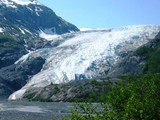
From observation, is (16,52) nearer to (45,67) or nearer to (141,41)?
(45,67)

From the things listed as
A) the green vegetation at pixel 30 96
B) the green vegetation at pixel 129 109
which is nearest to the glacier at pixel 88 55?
the green vegetation at pixel 30 96

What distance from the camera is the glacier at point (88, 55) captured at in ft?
451

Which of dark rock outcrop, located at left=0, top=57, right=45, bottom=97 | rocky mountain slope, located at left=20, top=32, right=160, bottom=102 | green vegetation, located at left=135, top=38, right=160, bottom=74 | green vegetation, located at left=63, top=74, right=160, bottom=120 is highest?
green vegetation, located at left=63, top=74, right=160, bottom=120

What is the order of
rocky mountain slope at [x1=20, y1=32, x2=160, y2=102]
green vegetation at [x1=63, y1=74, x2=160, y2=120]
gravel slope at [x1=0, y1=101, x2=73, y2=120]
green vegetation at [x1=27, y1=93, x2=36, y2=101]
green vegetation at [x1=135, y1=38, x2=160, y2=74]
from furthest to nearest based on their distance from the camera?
green vegetation at [x1=135, y1=38, x2=160, y2=74] → green vegetation at [x1=27, y1=93, x2=36, y2=101] → rocky mountain slope at [x1=20, y1=32, x2=160, y2=102] → gravel slope at [x1=0, y1=101, x2=73, y2=120] → green vegetation at [x1=63, y1=74, x2=160, y2=120]

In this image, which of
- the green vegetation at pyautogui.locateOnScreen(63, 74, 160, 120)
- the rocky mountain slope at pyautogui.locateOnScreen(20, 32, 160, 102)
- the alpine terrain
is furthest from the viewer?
the alpine terrain

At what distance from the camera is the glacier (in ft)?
451

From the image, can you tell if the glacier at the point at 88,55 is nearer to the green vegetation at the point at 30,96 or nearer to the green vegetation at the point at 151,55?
the green vegetation at the point at 30,96

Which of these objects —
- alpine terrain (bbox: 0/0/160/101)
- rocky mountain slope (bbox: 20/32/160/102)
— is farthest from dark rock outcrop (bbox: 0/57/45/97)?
rocky mountain slope (bbox: 20/32/160/102)

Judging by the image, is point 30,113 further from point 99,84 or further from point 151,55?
point 151,55

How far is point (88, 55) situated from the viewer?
15138 cm

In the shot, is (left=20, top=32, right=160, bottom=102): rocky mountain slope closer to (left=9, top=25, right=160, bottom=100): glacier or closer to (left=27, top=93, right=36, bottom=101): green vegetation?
(left=27, top=93, right=36, bottom=101): green vegetation

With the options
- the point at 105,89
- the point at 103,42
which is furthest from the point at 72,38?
the point at 105,89

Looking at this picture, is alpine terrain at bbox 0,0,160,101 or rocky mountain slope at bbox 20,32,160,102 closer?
rocky mountain slope at bbox 20,32,160,102

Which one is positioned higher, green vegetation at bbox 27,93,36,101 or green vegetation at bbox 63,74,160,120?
green vegetation at bbox 63,74,160,120
